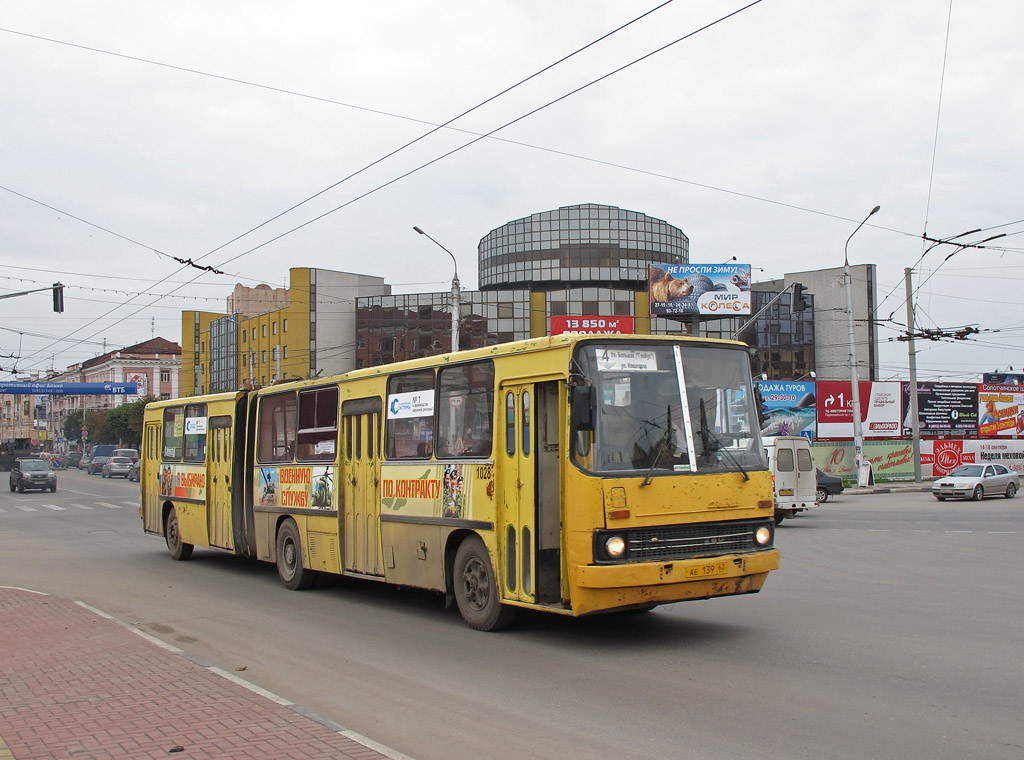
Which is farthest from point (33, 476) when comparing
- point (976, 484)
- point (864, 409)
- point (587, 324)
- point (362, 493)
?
point (864, 409)

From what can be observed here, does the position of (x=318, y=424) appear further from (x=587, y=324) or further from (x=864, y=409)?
(x=587, y=324)

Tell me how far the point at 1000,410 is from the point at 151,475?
49.1 m

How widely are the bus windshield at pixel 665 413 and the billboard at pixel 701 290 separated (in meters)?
53.0

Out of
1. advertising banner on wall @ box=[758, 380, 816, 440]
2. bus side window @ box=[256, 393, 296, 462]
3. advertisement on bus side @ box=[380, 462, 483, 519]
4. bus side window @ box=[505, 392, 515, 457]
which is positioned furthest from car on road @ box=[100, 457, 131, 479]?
bus side window @ box=[505, 392, 515, 457]

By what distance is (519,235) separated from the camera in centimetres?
8169

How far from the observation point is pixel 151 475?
1933 cm

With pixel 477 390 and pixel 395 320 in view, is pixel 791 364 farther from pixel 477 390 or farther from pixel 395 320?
pixel 477 390

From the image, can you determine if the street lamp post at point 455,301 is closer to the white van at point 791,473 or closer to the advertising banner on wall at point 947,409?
the white van at point 791,473

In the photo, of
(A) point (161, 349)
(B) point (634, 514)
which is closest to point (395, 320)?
(A) point (161, 349)

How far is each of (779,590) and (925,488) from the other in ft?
120

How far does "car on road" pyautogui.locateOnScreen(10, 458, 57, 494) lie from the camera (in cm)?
4441

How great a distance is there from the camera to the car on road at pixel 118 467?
62.8 meters

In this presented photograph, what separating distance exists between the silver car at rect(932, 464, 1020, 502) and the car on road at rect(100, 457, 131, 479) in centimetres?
4884

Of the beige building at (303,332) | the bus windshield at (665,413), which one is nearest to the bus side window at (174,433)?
the bus windshield at (665,413)
